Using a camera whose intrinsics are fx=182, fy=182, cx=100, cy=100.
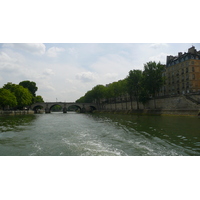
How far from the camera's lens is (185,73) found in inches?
2586

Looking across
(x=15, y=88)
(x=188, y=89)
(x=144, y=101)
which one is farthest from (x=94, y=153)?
(x=15, y=88)

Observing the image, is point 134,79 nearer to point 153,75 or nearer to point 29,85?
point 153,75

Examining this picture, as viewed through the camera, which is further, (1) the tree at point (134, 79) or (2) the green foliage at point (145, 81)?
(1) the tree at point (134, 79)

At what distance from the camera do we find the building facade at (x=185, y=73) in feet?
208

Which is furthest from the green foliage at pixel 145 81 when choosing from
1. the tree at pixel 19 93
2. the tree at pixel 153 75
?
the tree at pixel 19 93

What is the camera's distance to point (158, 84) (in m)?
59.4

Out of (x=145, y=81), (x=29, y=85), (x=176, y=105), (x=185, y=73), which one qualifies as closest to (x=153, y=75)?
(x=145, y=81)

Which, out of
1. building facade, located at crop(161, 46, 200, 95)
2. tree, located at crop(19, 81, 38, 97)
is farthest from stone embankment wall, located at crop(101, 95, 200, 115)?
tree, located at crop(19, 81, 38, 97)

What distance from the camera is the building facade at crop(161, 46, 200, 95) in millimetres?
63250

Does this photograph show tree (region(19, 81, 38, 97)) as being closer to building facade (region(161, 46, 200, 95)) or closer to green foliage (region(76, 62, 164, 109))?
green foliage (region(76, 62, 164, 109))

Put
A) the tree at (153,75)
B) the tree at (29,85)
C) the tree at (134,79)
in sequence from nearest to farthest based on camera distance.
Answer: the tree at (153,75), the tree at (134,79), the tree at (29,85)

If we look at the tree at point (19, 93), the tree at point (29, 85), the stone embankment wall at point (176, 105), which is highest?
the tree at point (29, 85)

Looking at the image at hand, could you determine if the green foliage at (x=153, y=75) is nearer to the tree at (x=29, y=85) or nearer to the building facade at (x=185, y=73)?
the building facade at (x=185, y=73)
